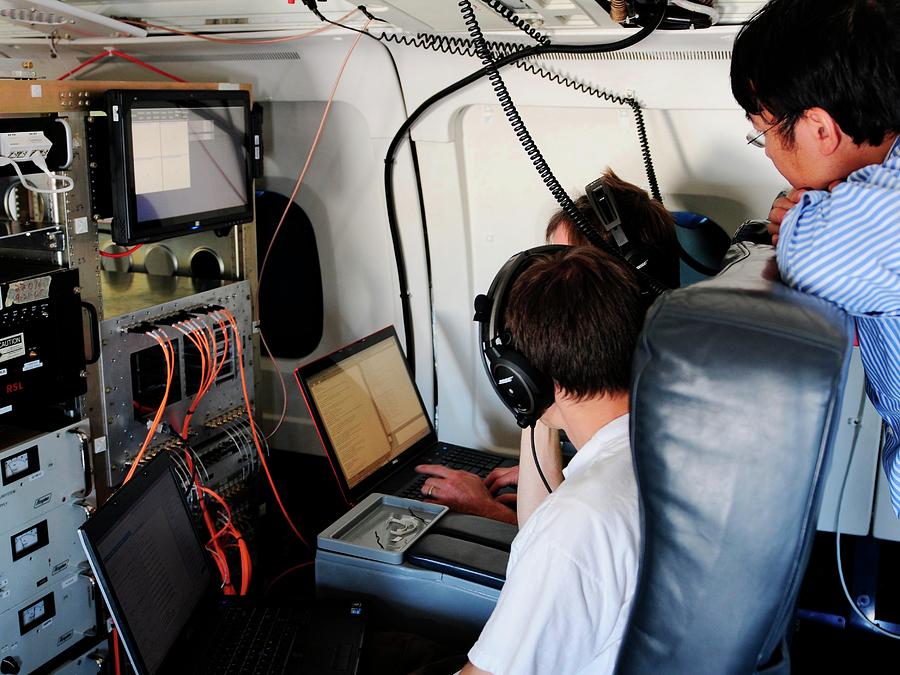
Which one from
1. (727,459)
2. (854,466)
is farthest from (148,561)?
(854,466)

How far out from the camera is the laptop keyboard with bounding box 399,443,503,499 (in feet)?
8.09

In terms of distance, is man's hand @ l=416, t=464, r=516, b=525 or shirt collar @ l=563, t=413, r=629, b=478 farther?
man's hand @ l=416, t=464, r=516, b=525

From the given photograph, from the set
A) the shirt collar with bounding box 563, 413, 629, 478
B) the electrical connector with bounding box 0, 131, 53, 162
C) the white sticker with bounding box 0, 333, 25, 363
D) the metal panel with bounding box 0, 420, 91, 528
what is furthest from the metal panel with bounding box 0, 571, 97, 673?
the shirt collar with bounding box 563, 413, 629, 478

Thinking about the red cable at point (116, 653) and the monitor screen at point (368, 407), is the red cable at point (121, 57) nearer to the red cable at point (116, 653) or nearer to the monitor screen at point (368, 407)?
the monitor screen at point (368, 407)

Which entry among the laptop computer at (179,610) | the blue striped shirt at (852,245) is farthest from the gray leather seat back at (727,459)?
the laptop computer at (179,610)

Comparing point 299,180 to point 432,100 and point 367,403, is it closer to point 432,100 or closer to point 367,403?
point 432,100

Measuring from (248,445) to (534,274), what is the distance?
3.97 ft

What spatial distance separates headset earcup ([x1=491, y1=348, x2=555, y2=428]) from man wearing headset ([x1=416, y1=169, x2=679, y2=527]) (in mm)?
535

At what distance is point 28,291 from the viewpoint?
65.9 inches

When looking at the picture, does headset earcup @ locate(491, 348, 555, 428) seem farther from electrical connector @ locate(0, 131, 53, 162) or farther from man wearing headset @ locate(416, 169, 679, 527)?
electrical connector @ locate(0, 131, 53, 162)

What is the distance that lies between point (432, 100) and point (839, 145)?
147 cm

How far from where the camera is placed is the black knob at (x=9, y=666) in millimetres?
1686

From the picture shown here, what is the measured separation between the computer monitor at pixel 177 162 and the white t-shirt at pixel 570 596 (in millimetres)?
1216

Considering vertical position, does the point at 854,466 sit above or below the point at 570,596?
below
